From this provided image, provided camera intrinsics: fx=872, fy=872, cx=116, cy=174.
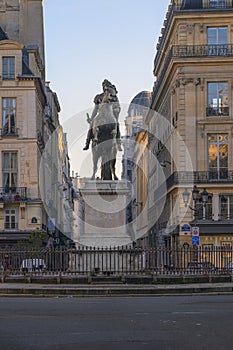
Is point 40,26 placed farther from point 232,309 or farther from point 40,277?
point 232,309

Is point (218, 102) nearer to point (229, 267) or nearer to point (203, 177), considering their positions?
point (203, 177)

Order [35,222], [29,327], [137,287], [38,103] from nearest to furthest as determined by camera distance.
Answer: [29,327] → [137,287] → [35,222] → [38,103]

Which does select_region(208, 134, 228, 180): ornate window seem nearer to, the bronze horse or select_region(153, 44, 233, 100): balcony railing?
select_region(153, 44, 233, 100): balcony railing

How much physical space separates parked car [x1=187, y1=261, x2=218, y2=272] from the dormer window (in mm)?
35608

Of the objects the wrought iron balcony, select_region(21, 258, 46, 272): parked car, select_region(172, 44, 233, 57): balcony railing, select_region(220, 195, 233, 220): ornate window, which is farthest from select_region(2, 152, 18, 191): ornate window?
select_region(21, 258, 46, 272): parked car

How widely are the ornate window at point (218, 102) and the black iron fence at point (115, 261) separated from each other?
24.6 m

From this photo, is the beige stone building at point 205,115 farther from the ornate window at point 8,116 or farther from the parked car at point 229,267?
the parked car at point 229,267

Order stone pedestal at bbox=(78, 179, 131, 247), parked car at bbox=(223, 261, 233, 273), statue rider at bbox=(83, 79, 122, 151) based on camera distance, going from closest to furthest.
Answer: stone pedestal at bbox=(78, 179, 131, 247)
statue rider at bbox=(83, 79, 122, 151)
parked car at bbox=(223, 261, 233, 273)

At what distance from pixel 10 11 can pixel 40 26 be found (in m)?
4.48

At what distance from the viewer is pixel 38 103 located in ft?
229

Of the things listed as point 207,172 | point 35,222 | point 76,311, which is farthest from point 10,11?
point 76,311

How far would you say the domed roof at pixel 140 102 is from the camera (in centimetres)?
15150

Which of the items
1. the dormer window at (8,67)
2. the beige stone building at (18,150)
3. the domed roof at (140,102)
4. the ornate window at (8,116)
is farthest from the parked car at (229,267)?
the domed roof at (140,102)

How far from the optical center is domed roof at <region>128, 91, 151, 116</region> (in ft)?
497
